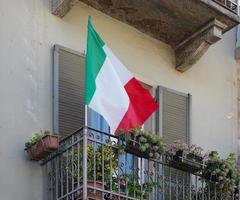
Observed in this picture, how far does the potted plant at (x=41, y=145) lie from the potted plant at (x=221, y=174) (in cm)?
220

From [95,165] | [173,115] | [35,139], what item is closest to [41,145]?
[35,139]

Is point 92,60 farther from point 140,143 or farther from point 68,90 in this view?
point 140,143

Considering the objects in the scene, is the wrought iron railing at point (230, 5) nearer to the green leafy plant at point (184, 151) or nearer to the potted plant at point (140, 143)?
the green leafy plant at point (184, 151)

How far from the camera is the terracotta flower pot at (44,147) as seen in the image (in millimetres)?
8719

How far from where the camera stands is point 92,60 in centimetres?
917

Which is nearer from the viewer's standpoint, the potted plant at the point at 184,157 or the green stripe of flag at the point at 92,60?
the green stripe of flag at the point at 92,60

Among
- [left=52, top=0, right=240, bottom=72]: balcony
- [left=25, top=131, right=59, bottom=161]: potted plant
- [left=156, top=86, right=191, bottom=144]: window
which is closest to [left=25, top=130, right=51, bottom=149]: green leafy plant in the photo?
[left=25, top=131, right=59, bottom=161]: potted plant

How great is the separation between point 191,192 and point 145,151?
119 centimetres

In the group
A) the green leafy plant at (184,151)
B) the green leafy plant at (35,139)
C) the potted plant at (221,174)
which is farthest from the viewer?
the potted plant at (221,174)

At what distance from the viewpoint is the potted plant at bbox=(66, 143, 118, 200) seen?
866 centimetres

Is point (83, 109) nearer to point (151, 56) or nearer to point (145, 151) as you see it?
point (145, 151)

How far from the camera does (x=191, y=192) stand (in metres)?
10.2

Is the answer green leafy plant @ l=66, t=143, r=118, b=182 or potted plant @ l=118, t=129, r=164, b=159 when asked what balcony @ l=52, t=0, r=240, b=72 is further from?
green leafy plant @ l=66, t=143, r=118, b=182

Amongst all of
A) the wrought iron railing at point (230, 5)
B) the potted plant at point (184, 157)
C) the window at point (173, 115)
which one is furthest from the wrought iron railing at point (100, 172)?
the wrought iron railing at point (230, 5)
